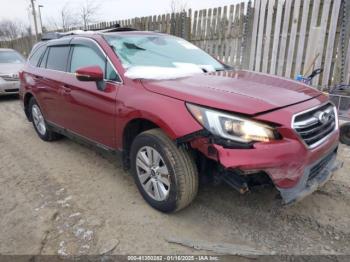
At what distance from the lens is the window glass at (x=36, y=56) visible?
4943 mm

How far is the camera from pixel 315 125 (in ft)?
8.23

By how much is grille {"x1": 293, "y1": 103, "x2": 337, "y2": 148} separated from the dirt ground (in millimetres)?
797

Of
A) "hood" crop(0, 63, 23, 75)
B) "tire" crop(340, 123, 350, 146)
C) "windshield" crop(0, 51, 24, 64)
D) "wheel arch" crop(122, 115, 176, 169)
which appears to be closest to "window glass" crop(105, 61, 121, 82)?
"wheel arch" crop(122, 115, 176, 169)

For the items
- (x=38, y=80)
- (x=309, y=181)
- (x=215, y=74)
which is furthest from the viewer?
(x=38, y=80)

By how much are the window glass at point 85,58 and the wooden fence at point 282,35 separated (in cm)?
465

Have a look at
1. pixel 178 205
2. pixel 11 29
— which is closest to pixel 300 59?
pixel 178 205

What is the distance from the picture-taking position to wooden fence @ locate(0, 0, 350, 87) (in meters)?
6.07

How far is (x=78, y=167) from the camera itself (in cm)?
405

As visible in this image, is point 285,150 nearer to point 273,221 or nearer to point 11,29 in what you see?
point 273,221

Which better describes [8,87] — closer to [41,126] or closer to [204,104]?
[41,126]

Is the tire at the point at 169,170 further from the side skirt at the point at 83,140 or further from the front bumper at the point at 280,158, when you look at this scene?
the side skirt at the point at 83,140

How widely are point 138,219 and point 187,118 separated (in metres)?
1.11

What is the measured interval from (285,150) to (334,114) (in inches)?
41.5

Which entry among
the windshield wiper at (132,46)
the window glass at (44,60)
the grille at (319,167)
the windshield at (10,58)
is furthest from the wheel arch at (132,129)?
the windshield at (10,58)
